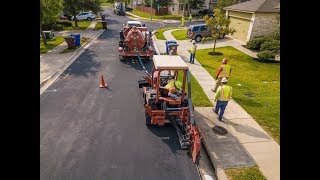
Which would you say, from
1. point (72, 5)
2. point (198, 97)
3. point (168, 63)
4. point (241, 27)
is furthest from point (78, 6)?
point (168, 63)

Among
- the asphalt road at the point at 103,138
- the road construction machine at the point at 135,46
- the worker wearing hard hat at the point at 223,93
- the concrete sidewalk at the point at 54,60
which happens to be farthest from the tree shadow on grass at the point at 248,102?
the concrete sidewalk at the point at 54,60

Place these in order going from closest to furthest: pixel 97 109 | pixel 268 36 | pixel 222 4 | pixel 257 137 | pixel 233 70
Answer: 1. pixel 257 137
2. pixel 97 109
3. pixel 233 70
4. pixel 268 36
5. pixel 222 4

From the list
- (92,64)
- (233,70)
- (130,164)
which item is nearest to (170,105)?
(130,164)

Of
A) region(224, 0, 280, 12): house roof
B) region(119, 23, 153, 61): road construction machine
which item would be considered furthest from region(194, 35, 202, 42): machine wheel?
region(119, 23, 153, 61): road construction machine

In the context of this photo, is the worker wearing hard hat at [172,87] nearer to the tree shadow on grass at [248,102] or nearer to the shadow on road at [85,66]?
the tree shadow on grass at [248,102]

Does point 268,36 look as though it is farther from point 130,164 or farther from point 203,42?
point 130,164
